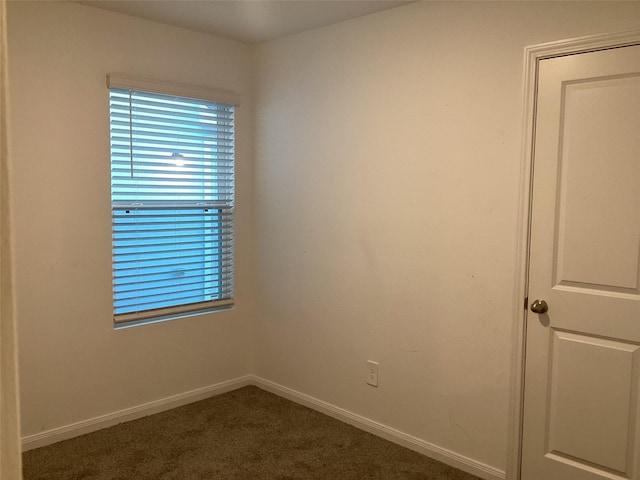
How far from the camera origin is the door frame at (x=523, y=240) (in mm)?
2410

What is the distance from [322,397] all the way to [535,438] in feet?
4.64

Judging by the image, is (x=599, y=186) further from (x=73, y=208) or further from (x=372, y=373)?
(x=73, y=208)

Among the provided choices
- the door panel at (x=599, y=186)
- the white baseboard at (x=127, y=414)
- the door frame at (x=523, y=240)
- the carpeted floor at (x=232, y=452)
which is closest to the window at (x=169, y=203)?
the white baseboard at (x=127, y=414)

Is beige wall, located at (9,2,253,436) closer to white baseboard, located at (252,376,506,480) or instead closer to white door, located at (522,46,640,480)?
white baseboard, located at (252,376,506,480)

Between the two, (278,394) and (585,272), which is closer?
(585,272)

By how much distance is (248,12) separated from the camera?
10.2 ft

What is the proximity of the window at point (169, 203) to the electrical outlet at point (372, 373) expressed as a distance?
3.74 ft

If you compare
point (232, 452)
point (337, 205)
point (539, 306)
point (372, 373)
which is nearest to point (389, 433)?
point (372, 373)

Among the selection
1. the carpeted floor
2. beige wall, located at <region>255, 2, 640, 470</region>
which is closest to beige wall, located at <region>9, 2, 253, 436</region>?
the carpeted floor

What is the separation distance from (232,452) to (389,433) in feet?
2.90

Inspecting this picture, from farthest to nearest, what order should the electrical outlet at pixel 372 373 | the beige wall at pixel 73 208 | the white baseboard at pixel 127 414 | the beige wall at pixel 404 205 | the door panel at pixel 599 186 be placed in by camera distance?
the electrical outlet at pixel 372 373 → the white baseboard at pixel 127 414 → the beige wall at pixel 73 208 → the beige wall at pixel 404 205 → the door panel at pixel 599 186

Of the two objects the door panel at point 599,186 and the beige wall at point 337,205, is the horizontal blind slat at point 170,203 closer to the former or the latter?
the beige wall at point 337,205

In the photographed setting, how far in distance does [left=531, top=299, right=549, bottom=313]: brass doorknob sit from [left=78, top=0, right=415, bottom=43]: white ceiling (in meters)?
1.67

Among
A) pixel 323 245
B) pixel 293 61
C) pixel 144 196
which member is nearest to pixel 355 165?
pixel 323 245
